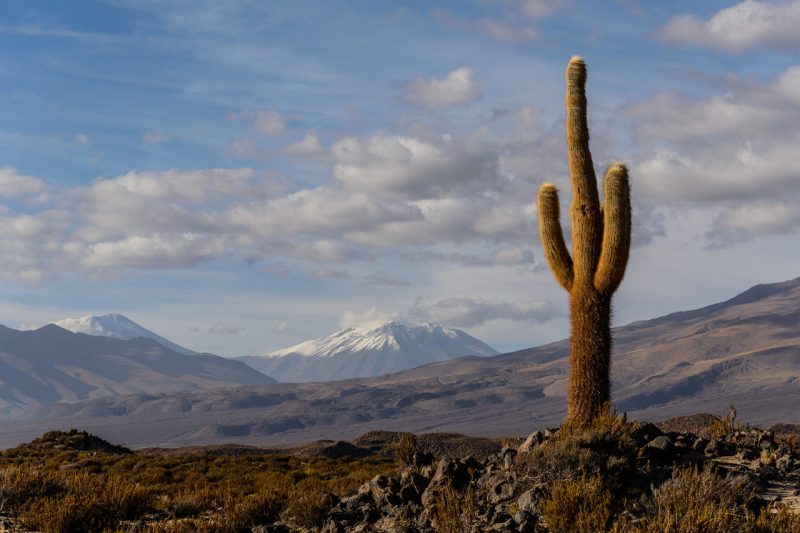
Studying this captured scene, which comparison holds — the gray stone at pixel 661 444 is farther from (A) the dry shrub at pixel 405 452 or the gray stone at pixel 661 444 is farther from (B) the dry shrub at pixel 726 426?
(A) the dry shrub at pixel 405 452

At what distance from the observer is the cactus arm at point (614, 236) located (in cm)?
1764

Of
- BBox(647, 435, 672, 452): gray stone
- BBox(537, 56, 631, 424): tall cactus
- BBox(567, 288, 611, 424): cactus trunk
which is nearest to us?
BBox(647, 435, 672, 452): gray stone

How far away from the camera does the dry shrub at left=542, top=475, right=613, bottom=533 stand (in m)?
10.5

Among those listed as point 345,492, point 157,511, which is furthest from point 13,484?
point 345,492

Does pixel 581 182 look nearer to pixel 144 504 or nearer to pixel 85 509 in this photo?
pixel 144 504

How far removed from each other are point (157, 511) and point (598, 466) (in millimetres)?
8804

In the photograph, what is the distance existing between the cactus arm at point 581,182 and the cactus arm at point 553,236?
0.36 metres

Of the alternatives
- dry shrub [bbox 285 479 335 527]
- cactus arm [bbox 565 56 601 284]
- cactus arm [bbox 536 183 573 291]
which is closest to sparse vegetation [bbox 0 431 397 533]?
dry shrub [bbox 285 479 335 527]

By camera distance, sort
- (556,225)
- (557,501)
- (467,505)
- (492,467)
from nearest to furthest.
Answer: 1. (557,501)
2. (467,505)
3. (492,467)
4. (556,225)

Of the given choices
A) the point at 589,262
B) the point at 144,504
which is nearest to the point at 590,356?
the point at 589,262

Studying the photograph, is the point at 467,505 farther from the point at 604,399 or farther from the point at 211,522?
the point at 604,399

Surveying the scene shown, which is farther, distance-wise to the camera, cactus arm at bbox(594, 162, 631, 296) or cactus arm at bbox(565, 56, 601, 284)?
cactus arm at bbox(565, 56, 601, 284)

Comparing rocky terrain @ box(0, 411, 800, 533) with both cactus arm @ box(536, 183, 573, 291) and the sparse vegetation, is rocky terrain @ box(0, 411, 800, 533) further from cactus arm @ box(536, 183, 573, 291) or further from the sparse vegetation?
cactus arm @ box(536, 183, 573, 291)

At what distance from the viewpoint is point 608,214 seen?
1794cm
